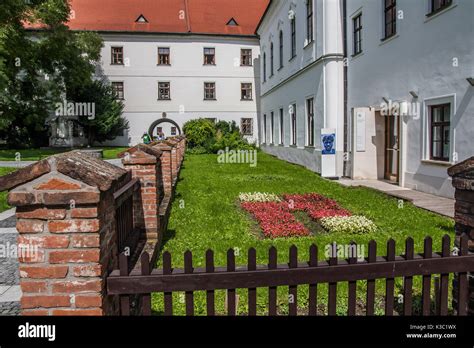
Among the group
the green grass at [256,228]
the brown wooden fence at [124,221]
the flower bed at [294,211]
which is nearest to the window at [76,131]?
the green grass at [256,228]

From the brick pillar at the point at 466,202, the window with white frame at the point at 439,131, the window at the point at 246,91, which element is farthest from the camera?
the window at the point at 246,91

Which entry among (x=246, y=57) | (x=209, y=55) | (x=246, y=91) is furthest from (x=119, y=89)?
(x=246, y=57)

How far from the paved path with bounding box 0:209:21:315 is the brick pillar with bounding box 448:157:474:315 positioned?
4.19m

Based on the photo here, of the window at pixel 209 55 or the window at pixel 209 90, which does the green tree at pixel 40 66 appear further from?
the window at pixel 209 90

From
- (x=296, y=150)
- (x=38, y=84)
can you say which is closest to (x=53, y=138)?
(x=38, y=84)

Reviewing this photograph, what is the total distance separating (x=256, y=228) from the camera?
294 inches

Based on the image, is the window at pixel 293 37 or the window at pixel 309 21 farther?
the window at pixel 293 37

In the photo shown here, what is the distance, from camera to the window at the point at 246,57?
35.3 m

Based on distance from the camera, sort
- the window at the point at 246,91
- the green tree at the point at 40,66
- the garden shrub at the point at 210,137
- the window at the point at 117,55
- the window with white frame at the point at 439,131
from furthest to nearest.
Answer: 1. the window at the point at 246,91
2. the window at the point at 117,55
3. the garden shrub at the point at 210,137
4. the green tree at the point at 40,66
5. the window with white frame at the point at 439,131

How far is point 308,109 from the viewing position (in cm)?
1806

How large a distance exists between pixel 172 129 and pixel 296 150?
18.0 meters

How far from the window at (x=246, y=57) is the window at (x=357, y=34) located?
21.4 m
